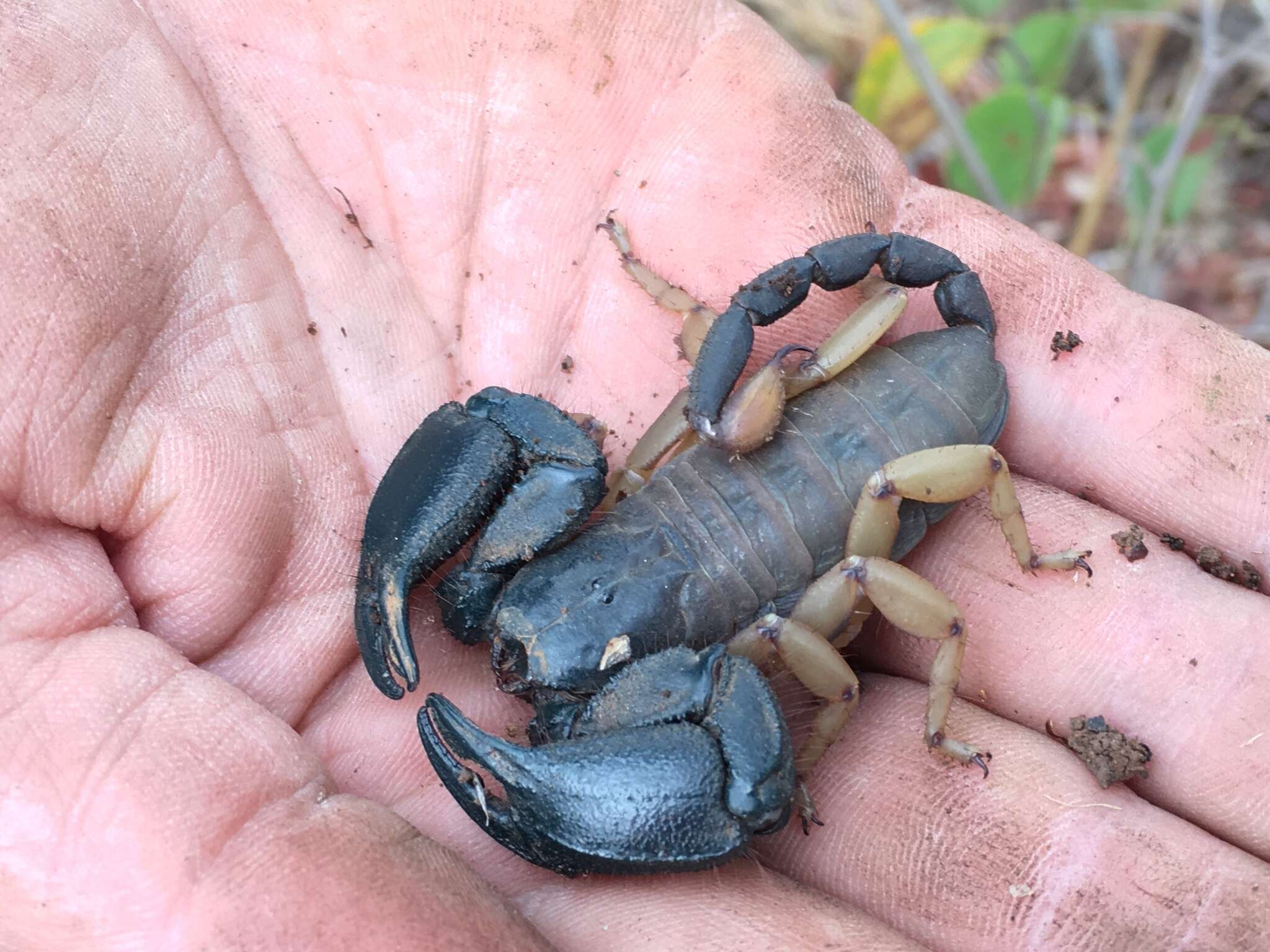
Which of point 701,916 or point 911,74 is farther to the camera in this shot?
point 911,74

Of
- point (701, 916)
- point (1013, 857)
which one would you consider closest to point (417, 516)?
point (701, 916)

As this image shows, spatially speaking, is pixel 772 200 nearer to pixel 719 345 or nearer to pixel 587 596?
pixel 719 345

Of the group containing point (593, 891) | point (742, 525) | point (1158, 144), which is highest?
point (1158, 144)

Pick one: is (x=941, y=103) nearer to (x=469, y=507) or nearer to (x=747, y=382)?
(x=747, y=382)

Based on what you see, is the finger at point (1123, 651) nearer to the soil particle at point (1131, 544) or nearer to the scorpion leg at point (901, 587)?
the soil particle at point (1131, 544)

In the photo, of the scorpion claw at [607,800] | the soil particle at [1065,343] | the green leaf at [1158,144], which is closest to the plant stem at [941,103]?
the green leaf at [1158,144]
